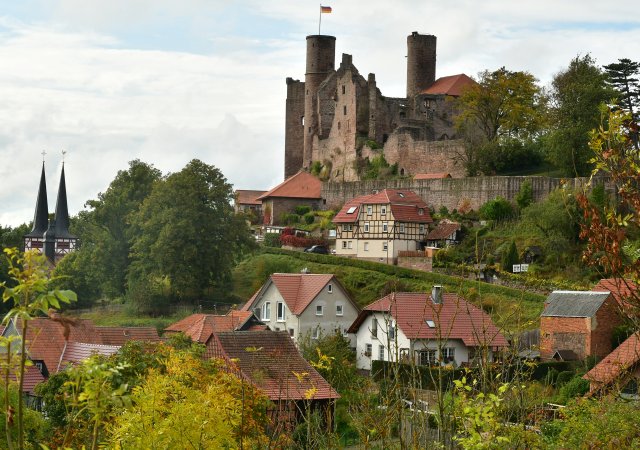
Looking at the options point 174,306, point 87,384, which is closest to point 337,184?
point 174,306

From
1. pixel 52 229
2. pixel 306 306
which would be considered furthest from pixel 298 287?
pixel 52 229

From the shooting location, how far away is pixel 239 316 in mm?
45406

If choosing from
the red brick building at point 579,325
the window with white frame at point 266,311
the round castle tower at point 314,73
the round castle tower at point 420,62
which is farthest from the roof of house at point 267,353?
the round castle tower at point 314,73

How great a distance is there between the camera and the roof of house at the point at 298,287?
4822 cm

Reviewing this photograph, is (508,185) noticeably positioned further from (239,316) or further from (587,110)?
(239,316)

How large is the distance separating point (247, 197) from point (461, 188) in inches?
1047

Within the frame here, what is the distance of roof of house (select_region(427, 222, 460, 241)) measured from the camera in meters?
57.5

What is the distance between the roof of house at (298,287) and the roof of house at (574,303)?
379 inches

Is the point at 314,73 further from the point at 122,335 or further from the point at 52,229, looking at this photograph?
the point at 122,335

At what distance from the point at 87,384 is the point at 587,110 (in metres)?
50.1

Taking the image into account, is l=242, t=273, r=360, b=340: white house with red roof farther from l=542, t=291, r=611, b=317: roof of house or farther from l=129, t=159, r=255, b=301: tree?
l=542, t=291, r=611, b=317: roof of house

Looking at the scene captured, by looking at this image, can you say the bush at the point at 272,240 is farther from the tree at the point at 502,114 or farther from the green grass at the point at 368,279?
the tree at the point at 502,114

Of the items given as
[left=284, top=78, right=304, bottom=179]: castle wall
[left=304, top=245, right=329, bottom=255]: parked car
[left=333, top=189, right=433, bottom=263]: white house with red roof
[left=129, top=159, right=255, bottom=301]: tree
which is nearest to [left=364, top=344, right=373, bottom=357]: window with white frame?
[left=129, top=159, right=255, bottom=301]: tree

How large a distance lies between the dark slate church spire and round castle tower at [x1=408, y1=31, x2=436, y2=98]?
25829 mm
